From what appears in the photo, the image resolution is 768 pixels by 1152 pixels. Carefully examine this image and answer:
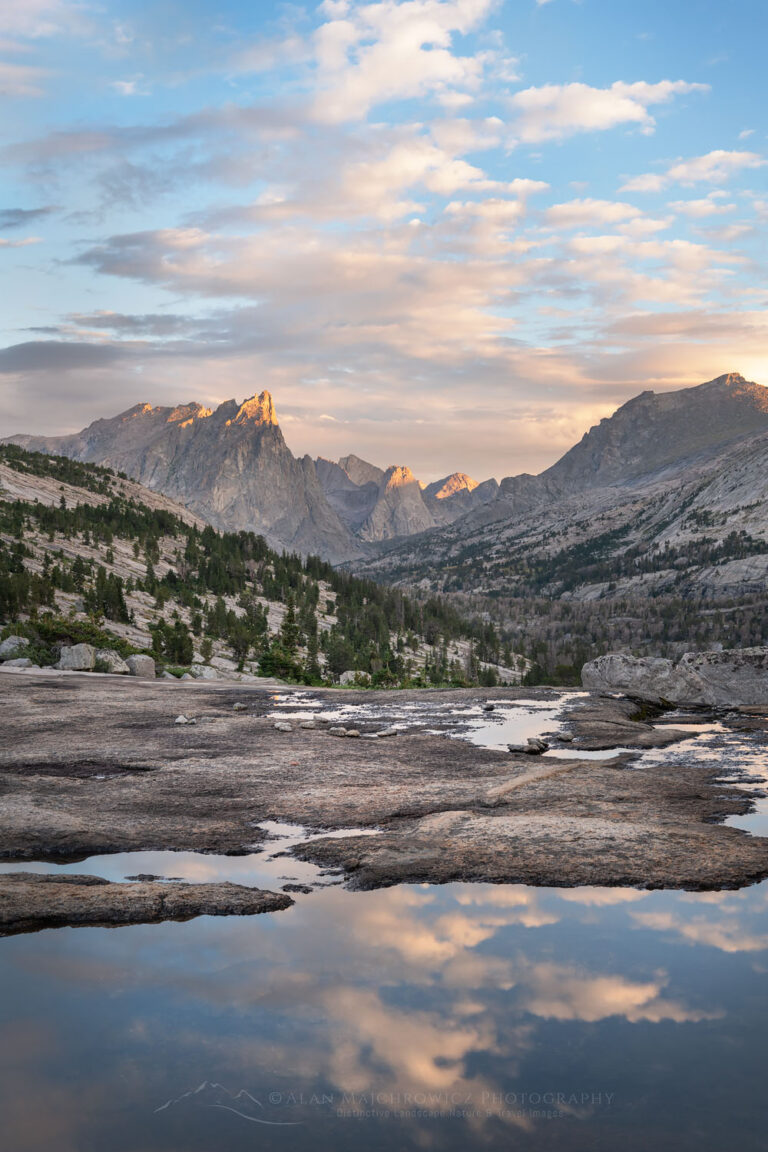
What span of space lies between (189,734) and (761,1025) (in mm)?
18554

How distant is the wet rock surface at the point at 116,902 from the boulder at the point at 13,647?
39.4m

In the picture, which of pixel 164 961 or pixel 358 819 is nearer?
pixel 164 961

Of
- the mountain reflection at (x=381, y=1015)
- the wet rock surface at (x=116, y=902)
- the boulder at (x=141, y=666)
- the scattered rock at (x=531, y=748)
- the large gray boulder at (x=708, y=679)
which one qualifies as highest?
the mountain reflection at (x=381, y=1015)

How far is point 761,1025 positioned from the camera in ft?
22.3

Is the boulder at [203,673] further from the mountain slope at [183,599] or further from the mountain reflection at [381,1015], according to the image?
the mountain reflection at [381,1015]

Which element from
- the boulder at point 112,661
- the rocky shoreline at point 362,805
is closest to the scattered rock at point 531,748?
the rocky shoreline at point 362,805

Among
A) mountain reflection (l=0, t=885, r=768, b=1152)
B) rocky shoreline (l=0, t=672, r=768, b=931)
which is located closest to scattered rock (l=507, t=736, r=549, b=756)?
rocky shoreline (l=0, t=672, r=768, b=931)

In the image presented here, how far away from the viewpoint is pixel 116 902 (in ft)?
31.4

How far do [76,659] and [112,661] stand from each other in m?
2.33

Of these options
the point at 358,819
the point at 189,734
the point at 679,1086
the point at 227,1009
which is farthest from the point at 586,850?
the point at 189,734

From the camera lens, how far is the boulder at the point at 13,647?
150 feet

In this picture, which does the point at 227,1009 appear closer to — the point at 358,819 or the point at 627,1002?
the point at 627,1002

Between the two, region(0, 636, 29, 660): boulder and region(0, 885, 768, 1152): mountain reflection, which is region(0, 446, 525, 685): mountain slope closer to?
region(0, 636, 29, 660): boulder

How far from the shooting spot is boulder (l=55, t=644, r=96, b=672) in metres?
45.9
